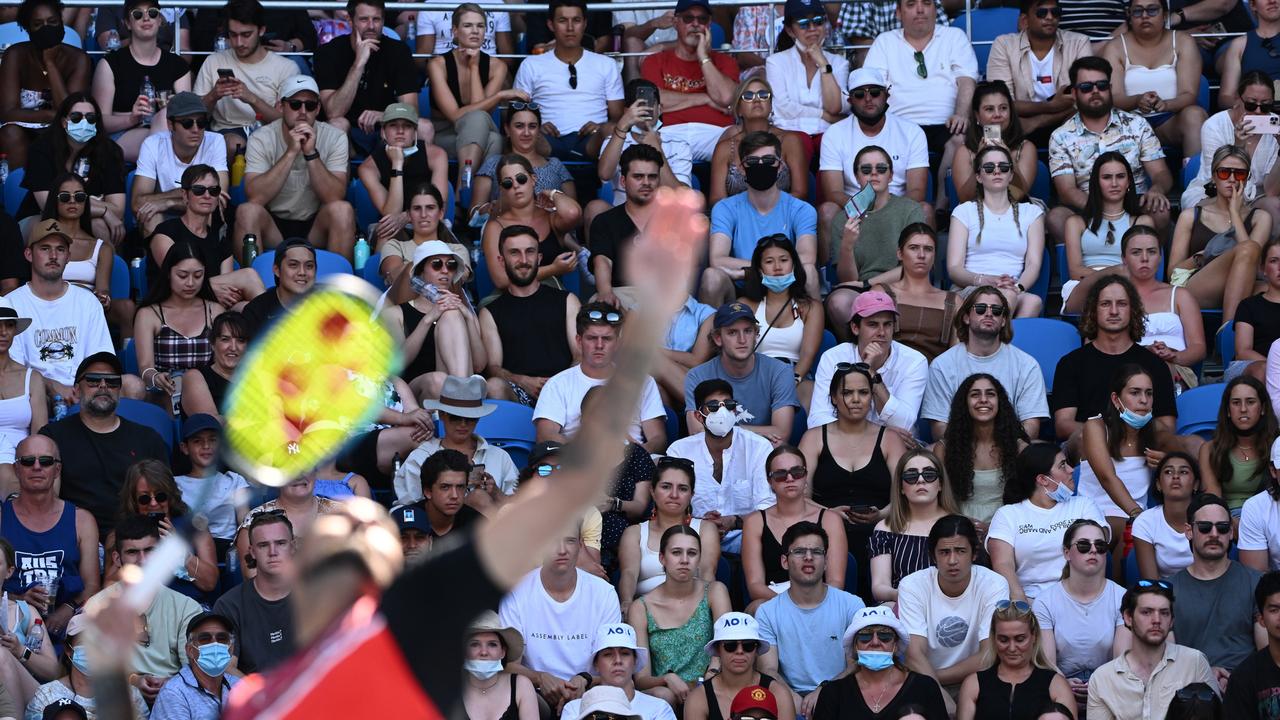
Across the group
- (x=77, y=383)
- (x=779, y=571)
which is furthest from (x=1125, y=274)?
(x=77, y=383)

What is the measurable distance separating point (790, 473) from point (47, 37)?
7052mm

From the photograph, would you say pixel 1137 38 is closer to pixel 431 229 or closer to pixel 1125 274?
pixel 1125 274

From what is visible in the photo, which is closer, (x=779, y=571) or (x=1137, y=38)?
(x=779, y=571)

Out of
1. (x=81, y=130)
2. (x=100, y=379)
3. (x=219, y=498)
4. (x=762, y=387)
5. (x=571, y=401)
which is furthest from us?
(x=81, y=130)

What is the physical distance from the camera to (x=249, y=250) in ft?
43.9

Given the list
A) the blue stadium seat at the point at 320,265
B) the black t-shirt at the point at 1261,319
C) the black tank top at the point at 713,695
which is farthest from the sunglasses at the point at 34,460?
the black t-shirt at the point at 1261,319

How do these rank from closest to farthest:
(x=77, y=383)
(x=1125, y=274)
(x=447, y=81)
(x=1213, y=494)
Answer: (x=1213, y=494) → (x=77, y=383) → (x=1125, y=274) → (x=447, y=81)

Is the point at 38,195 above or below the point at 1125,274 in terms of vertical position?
above


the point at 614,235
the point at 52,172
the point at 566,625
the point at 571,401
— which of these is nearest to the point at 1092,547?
the point at 566,625

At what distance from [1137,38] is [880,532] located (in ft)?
18.6

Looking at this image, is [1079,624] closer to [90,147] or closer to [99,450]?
[99,450]

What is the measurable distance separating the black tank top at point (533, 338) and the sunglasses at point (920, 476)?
9.12 feet

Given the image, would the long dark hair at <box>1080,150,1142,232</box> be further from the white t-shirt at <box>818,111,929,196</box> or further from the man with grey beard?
the man with grey beard

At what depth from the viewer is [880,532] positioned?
11227mm
